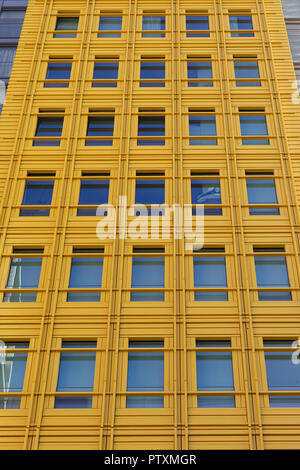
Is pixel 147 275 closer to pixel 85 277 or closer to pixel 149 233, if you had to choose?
pixel 149 233

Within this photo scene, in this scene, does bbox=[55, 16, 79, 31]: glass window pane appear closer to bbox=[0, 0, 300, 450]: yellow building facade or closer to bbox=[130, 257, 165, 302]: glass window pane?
bbox=[0, 0, 300, 450]: yellow building facade

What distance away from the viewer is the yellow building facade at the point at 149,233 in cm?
1969

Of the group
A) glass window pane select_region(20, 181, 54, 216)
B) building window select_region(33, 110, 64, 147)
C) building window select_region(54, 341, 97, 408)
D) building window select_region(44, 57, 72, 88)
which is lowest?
building window select_region(54, 341, 97, 408)

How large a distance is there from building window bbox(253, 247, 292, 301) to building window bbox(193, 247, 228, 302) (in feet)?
4.79

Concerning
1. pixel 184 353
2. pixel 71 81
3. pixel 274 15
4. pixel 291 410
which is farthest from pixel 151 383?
pixel 274 15

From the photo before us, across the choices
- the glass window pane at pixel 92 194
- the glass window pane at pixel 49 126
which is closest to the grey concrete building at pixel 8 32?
the glass window pane at pixel 49 126

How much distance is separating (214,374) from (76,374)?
5255 mm

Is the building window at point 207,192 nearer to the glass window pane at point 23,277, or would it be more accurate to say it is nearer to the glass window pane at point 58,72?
the glass window pane at point 23,277

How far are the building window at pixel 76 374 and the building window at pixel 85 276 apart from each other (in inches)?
78.6

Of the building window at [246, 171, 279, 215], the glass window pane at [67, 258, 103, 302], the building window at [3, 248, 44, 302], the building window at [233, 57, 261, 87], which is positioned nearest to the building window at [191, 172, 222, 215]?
the building window at [246, 171, 279, 215]

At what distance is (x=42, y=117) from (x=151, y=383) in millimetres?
15131

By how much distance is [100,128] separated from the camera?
27719 mm

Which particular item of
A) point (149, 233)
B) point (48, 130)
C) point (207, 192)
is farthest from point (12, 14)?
point (149, 233)

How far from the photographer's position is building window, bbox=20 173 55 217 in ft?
81.7
